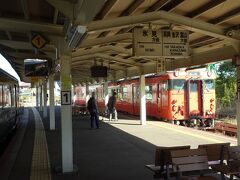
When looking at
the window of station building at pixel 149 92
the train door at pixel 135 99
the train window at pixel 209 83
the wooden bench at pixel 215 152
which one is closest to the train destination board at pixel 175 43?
the wooden bench at pixel 215 152

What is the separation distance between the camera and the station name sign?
980 centimetres

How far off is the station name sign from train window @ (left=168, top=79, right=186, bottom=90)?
11.4 m

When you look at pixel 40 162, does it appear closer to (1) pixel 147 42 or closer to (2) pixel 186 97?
(1) pixel 147 42

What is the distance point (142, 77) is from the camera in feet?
65.7

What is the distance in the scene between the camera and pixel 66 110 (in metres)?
9.55

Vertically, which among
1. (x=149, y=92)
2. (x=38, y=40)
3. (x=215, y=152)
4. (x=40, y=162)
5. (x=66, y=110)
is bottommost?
(x=40, y=162)

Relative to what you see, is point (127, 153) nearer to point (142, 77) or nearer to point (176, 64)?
point (176, 64)

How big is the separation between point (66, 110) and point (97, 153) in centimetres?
265

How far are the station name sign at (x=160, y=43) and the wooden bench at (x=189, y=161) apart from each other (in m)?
3.59

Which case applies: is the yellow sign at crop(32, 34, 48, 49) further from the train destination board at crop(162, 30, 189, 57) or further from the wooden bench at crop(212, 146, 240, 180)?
the wooden bench at crop(212, 146, 240, 180)

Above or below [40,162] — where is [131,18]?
above

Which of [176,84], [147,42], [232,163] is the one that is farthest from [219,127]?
[232,163]

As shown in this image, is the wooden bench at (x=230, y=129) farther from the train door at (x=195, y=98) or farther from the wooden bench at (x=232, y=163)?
the wooden bench at (x=232, y=163)

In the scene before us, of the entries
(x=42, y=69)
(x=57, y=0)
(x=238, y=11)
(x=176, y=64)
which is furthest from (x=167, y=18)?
(x=42, y=69)
